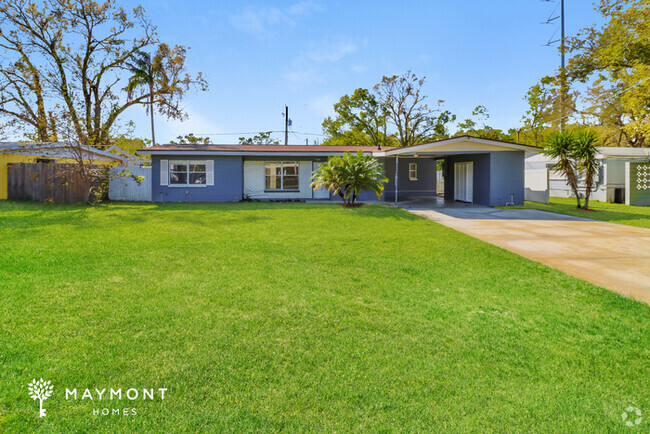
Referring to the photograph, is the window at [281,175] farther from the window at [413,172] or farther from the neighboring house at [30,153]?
the neighboring house at [30,153]

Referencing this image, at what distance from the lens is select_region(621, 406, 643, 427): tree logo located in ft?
6.88

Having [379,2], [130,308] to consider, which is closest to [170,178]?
[379,2]

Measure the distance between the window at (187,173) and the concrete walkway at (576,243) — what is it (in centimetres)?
1112

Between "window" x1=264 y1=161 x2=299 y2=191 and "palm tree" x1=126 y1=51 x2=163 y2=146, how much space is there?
1261cm

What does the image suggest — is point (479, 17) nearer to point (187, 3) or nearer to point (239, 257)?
point (187, 3)

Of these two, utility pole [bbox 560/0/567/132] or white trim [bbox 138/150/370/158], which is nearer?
white trim [bbox 138/150/370/158]

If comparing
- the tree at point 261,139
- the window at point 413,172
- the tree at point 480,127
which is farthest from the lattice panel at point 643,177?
the tree at point 261,139

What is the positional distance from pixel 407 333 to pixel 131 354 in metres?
2.24

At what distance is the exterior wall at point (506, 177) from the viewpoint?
631 inches

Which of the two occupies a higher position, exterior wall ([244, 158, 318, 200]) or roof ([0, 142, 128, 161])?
roof ([0, 142, 128, 161])

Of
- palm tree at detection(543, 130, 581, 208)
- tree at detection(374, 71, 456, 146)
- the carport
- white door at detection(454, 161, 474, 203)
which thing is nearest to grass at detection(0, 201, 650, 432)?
the carport

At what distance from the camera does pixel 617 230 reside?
904 centimetres

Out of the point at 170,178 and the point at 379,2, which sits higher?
the point at 379,2

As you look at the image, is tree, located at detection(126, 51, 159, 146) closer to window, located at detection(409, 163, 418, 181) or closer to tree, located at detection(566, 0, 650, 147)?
window, located at detection(409, 163, 418, 181)
